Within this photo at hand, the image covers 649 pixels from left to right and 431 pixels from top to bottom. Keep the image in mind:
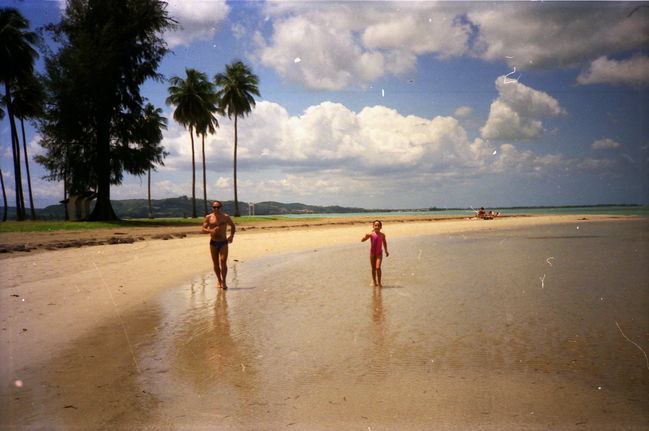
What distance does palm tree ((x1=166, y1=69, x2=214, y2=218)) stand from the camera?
158 feet

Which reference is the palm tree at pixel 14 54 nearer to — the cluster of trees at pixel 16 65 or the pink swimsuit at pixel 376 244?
the cluster of trees at pixel 16 65

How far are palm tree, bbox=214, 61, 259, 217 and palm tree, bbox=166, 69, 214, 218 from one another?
5.94 feet

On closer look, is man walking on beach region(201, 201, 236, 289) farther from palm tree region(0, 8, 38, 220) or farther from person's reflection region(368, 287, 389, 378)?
palm tree region(0, 8, 38, 220)

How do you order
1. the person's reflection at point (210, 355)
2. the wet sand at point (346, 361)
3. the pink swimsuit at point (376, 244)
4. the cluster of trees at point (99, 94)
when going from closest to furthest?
the wet sand at point (346, 361)
the person's reflection at point (210, 355)
the pink swimsuit at point (376, 244)
the cluster of trees at point (99, 94)

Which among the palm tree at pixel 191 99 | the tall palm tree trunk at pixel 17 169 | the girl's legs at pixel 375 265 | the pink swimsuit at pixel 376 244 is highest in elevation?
the palm tree at pixel 191 99

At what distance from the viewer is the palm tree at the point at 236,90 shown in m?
49.7

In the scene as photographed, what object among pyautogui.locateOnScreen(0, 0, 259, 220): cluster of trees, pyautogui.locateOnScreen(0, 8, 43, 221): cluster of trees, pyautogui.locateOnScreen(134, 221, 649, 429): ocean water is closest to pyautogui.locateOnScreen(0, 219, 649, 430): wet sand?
pyautogui.locateOnScreen(134, 221, 649, 429): ocean water

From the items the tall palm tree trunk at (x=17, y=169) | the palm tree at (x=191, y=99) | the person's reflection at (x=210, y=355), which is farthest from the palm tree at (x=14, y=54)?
the person's reflection at (x=210, y=355)

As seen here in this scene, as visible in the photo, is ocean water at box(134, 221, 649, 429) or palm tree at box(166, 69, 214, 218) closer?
ocean water at box(134, 221, 649, 429)

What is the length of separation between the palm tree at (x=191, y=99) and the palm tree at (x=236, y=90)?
1810mm

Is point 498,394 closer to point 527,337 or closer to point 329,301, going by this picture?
point 527,337

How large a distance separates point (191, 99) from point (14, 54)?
54.0 ft

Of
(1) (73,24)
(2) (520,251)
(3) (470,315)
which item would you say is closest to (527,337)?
(3) (470,315)

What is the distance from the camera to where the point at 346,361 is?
4961mm
